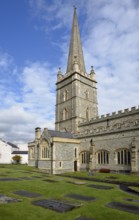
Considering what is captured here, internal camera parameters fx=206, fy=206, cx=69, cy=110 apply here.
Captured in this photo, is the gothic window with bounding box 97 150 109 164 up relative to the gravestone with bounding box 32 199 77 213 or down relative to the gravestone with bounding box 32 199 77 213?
up

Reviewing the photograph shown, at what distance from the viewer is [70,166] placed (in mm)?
37531

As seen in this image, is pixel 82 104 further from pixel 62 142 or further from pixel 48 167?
pixel 48 167

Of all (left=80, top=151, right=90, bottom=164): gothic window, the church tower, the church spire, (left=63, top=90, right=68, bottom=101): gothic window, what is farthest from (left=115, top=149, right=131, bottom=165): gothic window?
the church spire

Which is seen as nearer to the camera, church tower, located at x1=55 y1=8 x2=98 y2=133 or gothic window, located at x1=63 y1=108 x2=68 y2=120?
church tower, located at x1=55 y1=8 x2=98 y2=133

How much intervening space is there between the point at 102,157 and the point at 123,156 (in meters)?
4.58

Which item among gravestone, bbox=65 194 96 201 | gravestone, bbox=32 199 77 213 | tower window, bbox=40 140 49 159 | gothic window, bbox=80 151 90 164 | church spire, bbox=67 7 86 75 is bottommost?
gravestone, bbox=65 194 96 201

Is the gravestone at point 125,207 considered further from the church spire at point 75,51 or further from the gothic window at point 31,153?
the church spire at point 75,51

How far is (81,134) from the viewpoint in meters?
39.7

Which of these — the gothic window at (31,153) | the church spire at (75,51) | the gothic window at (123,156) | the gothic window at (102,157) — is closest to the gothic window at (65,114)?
the church spire at (75,51)

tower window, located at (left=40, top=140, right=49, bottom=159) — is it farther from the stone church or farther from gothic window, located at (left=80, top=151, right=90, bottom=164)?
gothic window, located at (left=80, top=151, right=90, bottom=164)

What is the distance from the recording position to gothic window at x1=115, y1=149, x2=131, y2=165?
3009 cm

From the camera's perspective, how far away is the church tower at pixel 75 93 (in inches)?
1935

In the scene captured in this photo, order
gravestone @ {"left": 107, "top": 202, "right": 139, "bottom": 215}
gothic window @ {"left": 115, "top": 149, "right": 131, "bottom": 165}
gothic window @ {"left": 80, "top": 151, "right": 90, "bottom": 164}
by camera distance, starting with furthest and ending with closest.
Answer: gothic window @ {"left": 80, "top": 151, "right": 90, "bottom": 164}, gothic window @ {"left": 115, "top": 149, "right": 131, "bottom": 165}, gravestone @ {"left": 107, "top": 202, "right": 139, "bottom": 215}

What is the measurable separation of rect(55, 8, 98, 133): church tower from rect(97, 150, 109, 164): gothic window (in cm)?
1242
